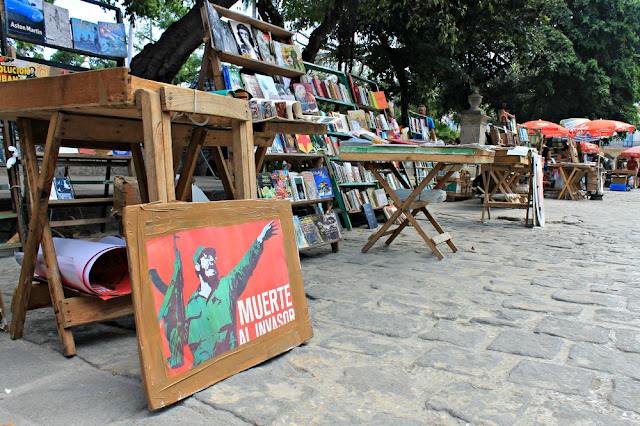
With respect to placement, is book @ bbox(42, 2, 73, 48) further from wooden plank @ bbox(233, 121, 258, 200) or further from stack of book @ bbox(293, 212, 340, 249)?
wooden plank @ bbox(233, 121, 258, 200)

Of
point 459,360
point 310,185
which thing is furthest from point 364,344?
point 310,185

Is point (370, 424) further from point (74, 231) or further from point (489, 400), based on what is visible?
point (74, 231)

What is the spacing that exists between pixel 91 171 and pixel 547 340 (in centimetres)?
884

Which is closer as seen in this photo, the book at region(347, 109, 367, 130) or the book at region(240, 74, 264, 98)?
the book at region(240, 74, 264, 98)

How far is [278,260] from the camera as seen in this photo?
2148 mm

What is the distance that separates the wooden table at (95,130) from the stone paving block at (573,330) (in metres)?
1.65

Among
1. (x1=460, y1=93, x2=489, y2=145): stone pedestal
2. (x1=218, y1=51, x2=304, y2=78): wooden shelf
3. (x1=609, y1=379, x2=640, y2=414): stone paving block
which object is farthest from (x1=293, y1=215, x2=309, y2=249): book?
(x1=460, y1=93, x2=489, y2=145): stone pedestal

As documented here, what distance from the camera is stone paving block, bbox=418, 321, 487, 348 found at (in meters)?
2.24

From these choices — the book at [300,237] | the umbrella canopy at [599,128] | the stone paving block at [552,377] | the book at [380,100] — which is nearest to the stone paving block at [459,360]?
Answer: the stone paving block at [552,377]

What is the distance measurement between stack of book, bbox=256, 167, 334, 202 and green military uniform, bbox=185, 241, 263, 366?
7.55 ft

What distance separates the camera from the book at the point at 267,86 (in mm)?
4680

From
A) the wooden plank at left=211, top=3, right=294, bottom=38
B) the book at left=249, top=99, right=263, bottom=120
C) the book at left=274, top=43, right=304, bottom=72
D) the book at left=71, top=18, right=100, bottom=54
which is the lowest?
the book at left=249, top=99, right=263, bottom=120

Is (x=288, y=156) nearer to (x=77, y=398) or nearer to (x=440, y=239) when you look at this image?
(x=440, y=239)

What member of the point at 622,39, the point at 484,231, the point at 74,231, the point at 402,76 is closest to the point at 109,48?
the point at 74,231
